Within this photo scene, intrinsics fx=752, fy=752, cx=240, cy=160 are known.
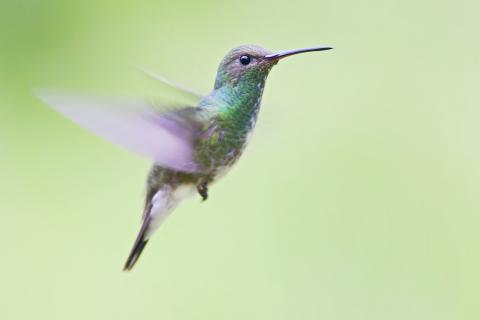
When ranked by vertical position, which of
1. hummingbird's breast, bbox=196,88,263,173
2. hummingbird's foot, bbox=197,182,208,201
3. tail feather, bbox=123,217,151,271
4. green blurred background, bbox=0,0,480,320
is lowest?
green blurred background, bbox=0,0,480,320

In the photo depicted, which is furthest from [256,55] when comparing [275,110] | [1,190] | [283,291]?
[1,190]

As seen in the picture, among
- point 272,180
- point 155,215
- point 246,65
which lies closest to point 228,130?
point 246,65

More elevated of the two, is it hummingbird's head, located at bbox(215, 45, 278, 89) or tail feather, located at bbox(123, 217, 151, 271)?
hummingbird's head, located at bbox(215, 45, 278, 89)

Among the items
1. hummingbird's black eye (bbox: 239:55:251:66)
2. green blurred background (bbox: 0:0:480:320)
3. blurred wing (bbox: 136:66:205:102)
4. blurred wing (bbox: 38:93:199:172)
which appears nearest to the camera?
blurred wing (bbox: 38:93:199:172)

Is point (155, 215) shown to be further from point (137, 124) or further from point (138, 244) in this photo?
point (137, 124)

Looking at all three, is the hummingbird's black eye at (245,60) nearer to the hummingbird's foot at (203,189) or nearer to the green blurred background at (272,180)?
the hummingbird's foot at (203,189)

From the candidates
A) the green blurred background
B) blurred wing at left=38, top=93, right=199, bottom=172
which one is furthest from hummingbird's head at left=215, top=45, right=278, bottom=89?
the green blurred background

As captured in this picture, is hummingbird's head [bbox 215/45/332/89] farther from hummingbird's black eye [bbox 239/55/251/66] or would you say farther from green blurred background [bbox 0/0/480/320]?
green blurred background [bbox 0/0/480/320]
